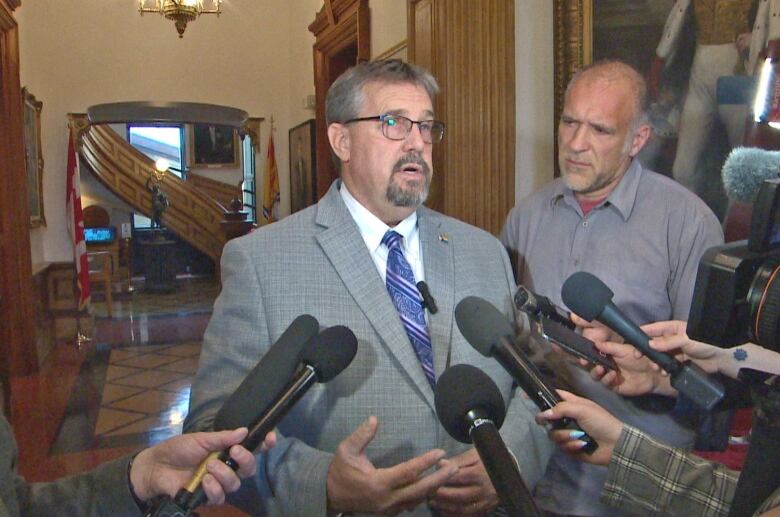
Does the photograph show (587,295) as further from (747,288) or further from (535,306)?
(747,288)

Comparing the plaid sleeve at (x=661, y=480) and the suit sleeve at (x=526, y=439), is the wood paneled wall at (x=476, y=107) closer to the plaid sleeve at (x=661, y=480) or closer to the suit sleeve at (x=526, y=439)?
the suit sleeve at (x=526, y=439)

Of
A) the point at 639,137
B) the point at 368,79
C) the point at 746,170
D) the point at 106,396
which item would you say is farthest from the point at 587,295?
the point at 106,396

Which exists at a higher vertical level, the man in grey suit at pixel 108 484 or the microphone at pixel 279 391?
the microphone at pixel 279 391

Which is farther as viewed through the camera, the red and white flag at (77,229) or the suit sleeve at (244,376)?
the red and white flag at (77,229)

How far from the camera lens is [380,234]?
6.10ft

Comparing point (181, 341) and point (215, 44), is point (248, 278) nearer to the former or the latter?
point (181, 341)

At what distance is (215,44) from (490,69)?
26.4 feet

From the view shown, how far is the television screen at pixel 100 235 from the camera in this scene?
11.9 meters

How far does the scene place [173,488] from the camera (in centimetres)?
120

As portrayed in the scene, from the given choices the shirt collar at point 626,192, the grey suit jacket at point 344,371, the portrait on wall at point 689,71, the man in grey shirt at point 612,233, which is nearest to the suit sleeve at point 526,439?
the grey suit jacket at point 344,371

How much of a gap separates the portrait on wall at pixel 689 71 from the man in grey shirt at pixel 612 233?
16.5 inches

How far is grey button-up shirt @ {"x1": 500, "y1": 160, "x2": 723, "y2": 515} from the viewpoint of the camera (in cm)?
197

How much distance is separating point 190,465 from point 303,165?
7.61 metres

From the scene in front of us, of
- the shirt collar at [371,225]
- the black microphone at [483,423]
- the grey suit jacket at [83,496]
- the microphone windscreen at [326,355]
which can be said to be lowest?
the grey suit jacket at [83,496]
